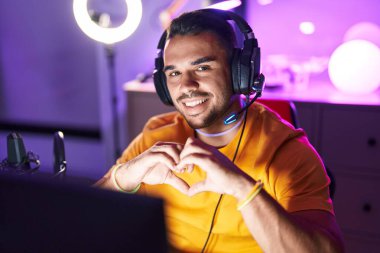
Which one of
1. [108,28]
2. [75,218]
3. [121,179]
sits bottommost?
[121,179]

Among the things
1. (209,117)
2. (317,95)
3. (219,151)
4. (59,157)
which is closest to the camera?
(219,151)

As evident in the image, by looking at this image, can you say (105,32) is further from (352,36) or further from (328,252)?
(352,36)

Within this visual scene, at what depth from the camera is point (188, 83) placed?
3.80 ft

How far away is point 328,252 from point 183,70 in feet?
2.07

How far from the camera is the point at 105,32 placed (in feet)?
5.17

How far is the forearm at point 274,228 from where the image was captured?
860 millimetres

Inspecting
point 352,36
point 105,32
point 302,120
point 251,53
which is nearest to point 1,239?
point 251,53

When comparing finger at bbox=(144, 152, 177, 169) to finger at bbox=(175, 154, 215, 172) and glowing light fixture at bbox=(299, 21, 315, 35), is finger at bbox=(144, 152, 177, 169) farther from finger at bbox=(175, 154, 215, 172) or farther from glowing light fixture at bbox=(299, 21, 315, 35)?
glowing light fixture at bbox=(299, 21, 315, 35)

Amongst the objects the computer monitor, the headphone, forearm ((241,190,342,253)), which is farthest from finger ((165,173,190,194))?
the computer monitor

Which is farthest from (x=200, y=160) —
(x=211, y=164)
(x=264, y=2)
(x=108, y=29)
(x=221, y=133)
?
(x=264, y=2)

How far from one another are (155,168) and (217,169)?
0.28 meters

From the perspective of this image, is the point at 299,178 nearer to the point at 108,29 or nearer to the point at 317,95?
the point at 108,29

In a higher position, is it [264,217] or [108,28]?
[108,28]

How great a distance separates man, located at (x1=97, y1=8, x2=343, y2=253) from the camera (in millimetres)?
995
